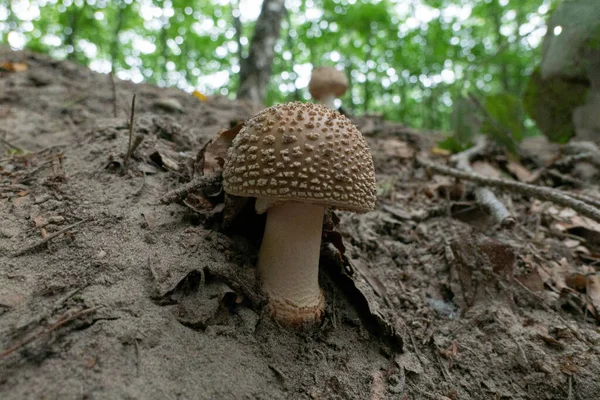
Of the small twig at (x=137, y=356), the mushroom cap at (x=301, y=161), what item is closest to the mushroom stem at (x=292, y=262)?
the mushroom cap at (x=301, y=161)

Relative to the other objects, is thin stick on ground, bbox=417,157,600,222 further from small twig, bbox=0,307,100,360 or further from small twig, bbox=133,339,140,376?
small twig, bbox=0,307,100,360

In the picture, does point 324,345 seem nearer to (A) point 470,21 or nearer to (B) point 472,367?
(B) point 472,367

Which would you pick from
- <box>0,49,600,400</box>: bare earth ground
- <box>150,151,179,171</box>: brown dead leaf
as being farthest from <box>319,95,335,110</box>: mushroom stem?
<box>150,151,179,171</box>: brown dead leaf

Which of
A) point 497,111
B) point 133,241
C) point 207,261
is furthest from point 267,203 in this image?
point 497,111

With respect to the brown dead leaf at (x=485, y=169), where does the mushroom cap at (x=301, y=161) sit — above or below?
below

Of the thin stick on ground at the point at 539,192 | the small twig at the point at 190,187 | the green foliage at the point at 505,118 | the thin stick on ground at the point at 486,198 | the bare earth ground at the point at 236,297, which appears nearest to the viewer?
the bare earth ground at the point at 236,297

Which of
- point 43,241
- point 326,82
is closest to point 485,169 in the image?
point 326,82

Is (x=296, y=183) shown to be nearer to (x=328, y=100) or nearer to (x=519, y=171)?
(x=519, y=171)

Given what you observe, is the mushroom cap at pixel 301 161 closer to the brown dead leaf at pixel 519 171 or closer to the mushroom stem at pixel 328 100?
the brown dead leaf at pixel 519 171

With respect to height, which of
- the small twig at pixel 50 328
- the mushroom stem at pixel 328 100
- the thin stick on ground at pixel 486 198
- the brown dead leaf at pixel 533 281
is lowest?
the small twig at pixel 50 328
